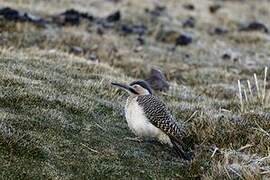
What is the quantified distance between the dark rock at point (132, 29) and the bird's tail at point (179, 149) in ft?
45.0

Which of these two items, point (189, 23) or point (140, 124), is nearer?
point (140, 124)

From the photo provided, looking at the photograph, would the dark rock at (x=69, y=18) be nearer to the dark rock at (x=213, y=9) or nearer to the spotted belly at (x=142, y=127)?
the dark rock at (x=213, y=9)

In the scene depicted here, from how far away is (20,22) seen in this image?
67.9 feet

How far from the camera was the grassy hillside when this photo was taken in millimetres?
9438

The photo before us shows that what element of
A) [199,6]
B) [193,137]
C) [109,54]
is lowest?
[199,6]

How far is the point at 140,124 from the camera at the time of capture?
34.1ft

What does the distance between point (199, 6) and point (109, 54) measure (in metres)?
14.3

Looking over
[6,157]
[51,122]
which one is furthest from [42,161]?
[51,122]

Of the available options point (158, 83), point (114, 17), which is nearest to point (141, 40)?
point (114, 17)

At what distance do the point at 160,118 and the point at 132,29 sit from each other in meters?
14.2

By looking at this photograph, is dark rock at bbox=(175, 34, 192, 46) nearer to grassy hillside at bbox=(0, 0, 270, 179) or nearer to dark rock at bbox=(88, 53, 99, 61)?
grassy hillside at bbox=(0, 0, 270, 179)

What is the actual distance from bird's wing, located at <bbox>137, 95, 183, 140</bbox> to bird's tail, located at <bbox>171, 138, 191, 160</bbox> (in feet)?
0.36

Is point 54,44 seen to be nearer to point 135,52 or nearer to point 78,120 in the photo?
point 135,52

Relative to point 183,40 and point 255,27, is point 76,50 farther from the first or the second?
point 255,27
